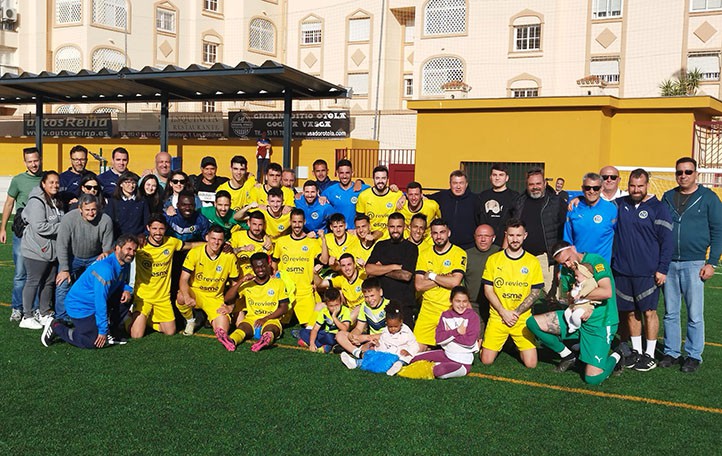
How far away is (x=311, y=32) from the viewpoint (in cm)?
4300

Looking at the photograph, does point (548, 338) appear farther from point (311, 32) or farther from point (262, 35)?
point (262, 35)

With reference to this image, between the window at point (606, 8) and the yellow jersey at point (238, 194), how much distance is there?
30633 millimetres

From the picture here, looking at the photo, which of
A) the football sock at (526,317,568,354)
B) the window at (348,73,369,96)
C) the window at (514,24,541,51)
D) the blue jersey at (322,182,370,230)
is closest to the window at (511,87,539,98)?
the window at (514,24,541,51)

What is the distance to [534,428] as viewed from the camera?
4.95 metres

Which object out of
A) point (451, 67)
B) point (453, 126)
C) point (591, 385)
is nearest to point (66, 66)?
point (451, 67)

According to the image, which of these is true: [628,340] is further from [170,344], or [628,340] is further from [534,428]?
[170,344]

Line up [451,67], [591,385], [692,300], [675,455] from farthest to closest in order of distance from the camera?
[451,67], [692,300], [591,385], [675,455]

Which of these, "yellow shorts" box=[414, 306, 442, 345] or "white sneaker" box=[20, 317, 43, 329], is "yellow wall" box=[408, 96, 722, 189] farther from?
"white sneaker" box=[20, 317, 43, 329]

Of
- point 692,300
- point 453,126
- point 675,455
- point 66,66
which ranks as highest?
point 66,66

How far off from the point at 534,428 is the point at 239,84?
15965 mm

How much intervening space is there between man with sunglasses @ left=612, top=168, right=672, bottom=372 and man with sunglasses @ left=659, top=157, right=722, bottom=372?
157 mm

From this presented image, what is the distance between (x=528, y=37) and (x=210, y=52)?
2064cm

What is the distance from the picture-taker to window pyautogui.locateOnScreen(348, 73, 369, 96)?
40656 millimetres

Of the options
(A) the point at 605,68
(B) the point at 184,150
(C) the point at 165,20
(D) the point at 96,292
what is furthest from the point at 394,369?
(C) the point at 165,20
